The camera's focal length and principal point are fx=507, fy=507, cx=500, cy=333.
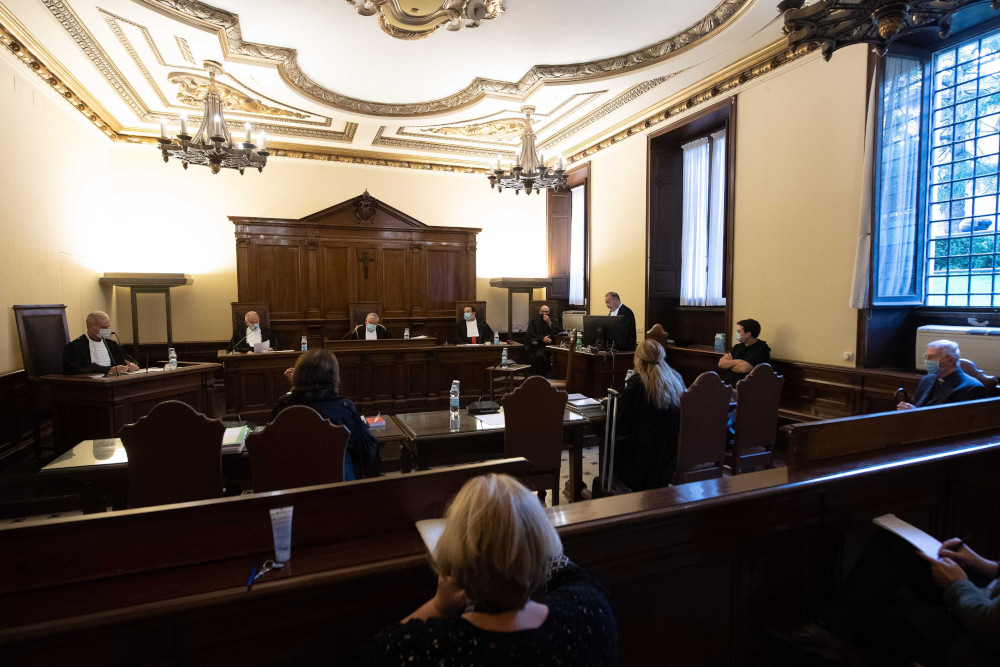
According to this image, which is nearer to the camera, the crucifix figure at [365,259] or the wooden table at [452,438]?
the wooden table at [452,438]

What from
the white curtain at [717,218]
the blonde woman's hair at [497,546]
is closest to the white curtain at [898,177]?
the white curtain at [717,218]

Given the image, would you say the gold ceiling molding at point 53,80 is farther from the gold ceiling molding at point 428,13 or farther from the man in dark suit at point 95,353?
the gold ceiling molding at point 428,13

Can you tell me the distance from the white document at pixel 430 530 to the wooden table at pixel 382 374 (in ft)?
17.0

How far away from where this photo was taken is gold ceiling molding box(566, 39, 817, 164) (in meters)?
5.13

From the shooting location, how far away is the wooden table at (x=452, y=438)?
10.1 ft

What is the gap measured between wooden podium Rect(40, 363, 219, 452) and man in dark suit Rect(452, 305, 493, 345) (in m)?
3.94

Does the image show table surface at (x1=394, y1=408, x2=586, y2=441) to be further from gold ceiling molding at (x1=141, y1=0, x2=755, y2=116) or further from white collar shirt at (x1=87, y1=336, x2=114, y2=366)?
gold ceiling molding at (x1=141, y1=0, x2=755, y2=116)

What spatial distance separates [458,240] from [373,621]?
8236mm

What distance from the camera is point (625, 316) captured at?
6.48m

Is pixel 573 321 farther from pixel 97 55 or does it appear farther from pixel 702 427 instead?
pixel 97 55

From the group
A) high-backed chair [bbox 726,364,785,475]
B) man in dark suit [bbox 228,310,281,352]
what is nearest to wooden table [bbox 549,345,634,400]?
high-backed chair [bbox 726,364,785,475]

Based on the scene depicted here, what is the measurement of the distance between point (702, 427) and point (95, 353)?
568cm

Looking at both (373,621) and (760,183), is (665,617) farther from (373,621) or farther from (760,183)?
(760,183)

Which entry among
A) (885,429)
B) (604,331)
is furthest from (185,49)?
(885,429)
